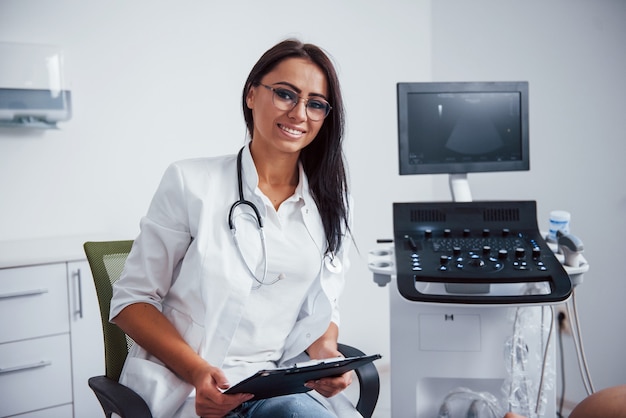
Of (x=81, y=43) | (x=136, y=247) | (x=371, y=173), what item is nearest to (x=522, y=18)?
(x=371, y=173)

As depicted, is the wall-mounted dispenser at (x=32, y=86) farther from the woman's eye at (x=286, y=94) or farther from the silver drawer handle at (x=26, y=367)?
the woman's eye at (x=286, y=94)

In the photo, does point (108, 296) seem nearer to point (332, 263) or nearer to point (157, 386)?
point (157, 386)

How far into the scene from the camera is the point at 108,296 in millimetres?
1418

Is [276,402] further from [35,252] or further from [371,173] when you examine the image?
[371,173]

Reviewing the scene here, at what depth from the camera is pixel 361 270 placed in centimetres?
323

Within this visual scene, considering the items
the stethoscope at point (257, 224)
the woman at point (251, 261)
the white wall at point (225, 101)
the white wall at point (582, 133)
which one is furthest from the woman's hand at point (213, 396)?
the white wall at point (582, 133)

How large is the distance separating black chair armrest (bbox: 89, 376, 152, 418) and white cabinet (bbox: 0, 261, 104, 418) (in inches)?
36.6

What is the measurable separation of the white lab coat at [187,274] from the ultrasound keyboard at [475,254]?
335 millimetres

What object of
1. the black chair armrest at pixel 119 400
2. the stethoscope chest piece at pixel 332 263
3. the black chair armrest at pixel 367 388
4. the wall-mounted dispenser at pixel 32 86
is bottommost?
the black chair armrest at pixel 367 388

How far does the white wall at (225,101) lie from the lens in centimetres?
246

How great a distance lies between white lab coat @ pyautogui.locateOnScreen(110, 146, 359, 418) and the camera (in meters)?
1.31

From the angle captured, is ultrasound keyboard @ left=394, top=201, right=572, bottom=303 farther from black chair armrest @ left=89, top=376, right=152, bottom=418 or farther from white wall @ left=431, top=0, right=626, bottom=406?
white wall @ left=431, top=0, right=626, bottom=406

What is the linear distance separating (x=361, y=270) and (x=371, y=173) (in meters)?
0.49

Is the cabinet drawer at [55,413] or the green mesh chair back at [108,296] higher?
the green mesh chair back at [108,296]
